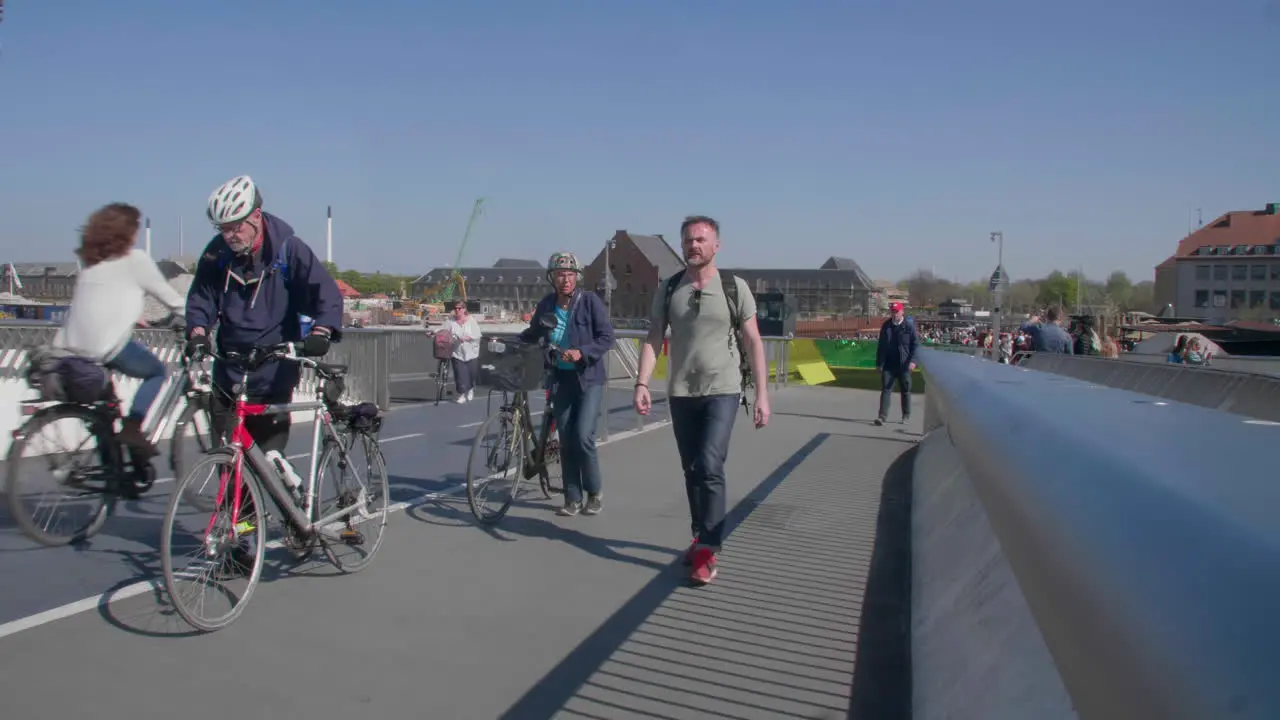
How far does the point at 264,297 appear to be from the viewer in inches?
203

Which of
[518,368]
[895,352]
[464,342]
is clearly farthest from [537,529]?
[464,342]

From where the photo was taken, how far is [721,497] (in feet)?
18.0

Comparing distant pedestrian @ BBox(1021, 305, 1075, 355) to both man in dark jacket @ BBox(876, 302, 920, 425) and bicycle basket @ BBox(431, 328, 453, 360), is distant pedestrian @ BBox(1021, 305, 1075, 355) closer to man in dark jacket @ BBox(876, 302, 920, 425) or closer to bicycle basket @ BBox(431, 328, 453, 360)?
man in dark jacket @ BBox(876, 302, 920, 425)

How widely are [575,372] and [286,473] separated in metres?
2.62

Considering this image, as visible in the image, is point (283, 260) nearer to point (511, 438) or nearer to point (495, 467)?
point (495, 467)

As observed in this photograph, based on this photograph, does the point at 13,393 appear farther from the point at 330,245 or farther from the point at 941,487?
the point at 330,245

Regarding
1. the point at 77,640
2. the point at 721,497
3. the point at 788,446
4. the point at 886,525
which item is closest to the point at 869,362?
the point at 788,446

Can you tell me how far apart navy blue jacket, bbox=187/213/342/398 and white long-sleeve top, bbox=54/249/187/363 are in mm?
1086

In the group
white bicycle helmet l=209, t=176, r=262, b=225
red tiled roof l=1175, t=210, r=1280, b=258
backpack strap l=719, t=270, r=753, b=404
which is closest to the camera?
white bicycle helmet l=209, t=176, r=262, b=225

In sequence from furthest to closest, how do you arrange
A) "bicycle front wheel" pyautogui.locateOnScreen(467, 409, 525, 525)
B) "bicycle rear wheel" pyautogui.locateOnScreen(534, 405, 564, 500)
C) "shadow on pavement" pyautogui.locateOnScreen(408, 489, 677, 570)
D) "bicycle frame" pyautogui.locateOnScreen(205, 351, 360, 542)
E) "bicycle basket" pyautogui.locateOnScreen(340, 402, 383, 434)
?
1. "bicycle rear wheel" pyautogui.locateOnScreen(534, 405, 564, 500)
2. "bicycle front wheel" pyautogui.locateOnScreen(467, 409, 525, 525)
3. "shadow on pavement" pyautogui.locateOnScreen(408, 489, 677, 570)
4. "bicycle basket" pyautogui.locateOnScreen(340, 402, 383, 434)
5. "bicycle frame" pyautogui.locateOnScreen(205, 351, 360, 542)

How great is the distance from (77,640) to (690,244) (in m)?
3.56

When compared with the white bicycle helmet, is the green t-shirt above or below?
below

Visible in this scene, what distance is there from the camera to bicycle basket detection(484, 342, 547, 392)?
23.0 feet

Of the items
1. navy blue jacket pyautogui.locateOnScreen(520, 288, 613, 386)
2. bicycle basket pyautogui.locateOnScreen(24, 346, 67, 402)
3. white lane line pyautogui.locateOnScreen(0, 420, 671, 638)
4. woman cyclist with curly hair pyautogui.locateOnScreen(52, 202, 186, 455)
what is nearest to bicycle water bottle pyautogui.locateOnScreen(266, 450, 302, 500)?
white lane line pyautogui.locateOnScreen(0, 420, 671, 638)
